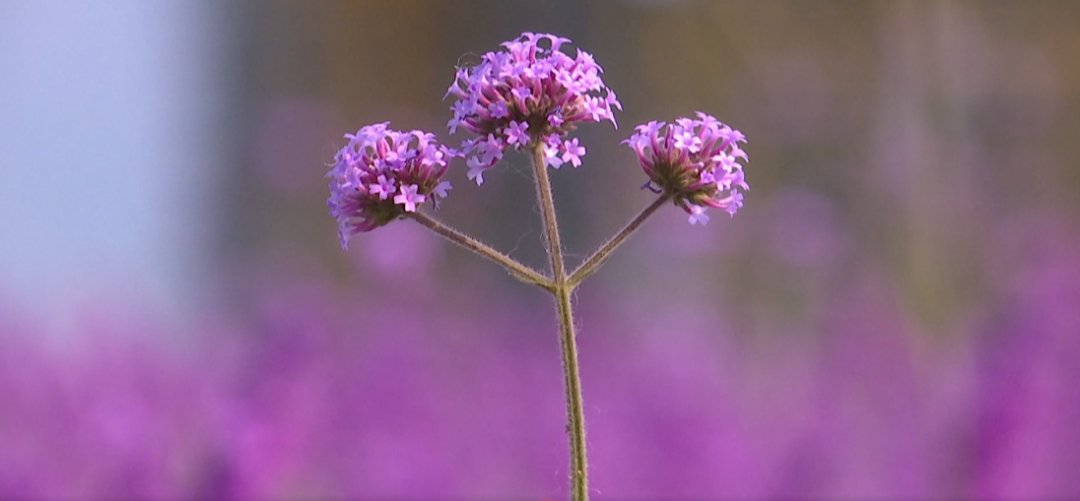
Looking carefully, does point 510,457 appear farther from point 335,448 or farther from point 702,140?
point 702,140

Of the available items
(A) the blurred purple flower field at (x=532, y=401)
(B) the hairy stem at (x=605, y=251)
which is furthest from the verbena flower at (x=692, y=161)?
(A) the blurred purple flower field at (x=532, y=401)

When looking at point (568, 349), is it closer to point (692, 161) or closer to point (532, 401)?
point (692, 161)

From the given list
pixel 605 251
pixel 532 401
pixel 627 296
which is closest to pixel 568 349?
pixel 605 251

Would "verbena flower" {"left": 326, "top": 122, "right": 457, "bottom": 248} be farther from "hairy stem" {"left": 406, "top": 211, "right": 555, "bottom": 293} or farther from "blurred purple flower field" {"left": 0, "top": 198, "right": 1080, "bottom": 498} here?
"blurred purple flower field" {"left": 0, "top": 198, "right": 1080, "bottom": 498}

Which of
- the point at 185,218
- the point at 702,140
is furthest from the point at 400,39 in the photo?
the point at 702,140

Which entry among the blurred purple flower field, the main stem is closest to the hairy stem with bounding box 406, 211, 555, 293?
the main stem

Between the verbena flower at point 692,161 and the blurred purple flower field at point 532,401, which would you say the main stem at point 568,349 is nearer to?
the verbena flower at point 692,161
